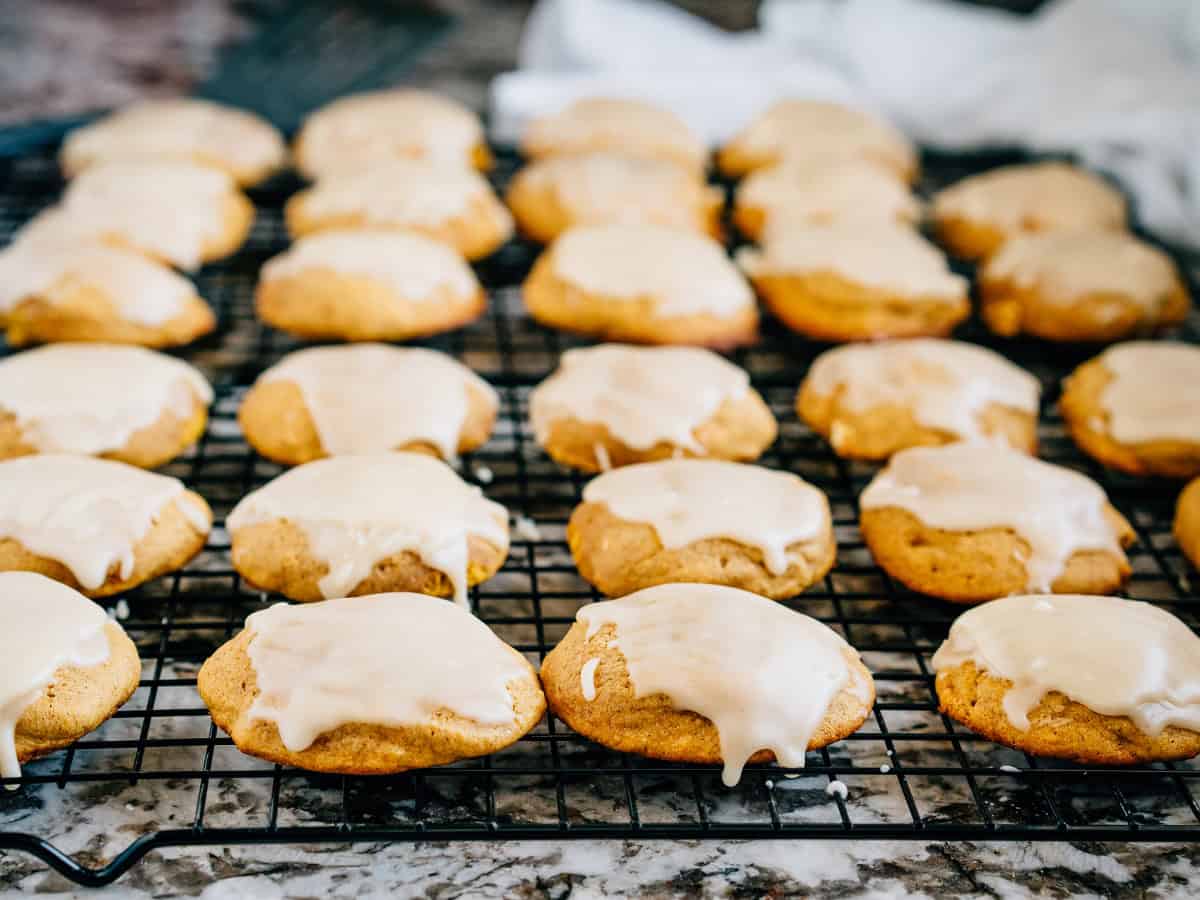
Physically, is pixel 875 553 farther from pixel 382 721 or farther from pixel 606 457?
pixel 382 721

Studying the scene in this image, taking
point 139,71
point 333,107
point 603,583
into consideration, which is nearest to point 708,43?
point 333,107

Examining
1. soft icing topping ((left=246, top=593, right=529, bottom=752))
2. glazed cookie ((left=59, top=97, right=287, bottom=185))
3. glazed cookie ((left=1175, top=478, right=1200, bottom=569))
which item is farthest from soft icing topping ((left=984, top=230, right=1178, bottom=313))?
glazed cookie ((left=59, top=97, right=287, bottom=185))

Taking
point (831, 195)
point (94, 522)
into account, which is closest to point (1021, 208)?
point (831, 195)

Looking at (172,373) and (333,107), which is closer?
(172,373)

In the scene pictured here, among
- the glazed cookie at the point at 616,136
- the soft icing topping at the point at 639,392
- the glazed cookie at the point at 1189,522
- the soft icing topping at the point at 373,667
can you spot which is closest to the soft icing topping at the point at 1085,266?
the glazed cookie at the point at 1189,522

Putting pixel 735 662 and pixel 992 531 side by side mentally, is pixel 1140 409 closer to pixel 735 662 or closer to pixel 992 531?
pixel 992 531

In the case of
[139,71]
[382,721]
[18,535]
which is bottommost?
[139,71]

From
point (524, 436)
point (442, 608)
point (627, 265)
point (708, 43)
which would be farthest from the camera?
point (708, 43)
